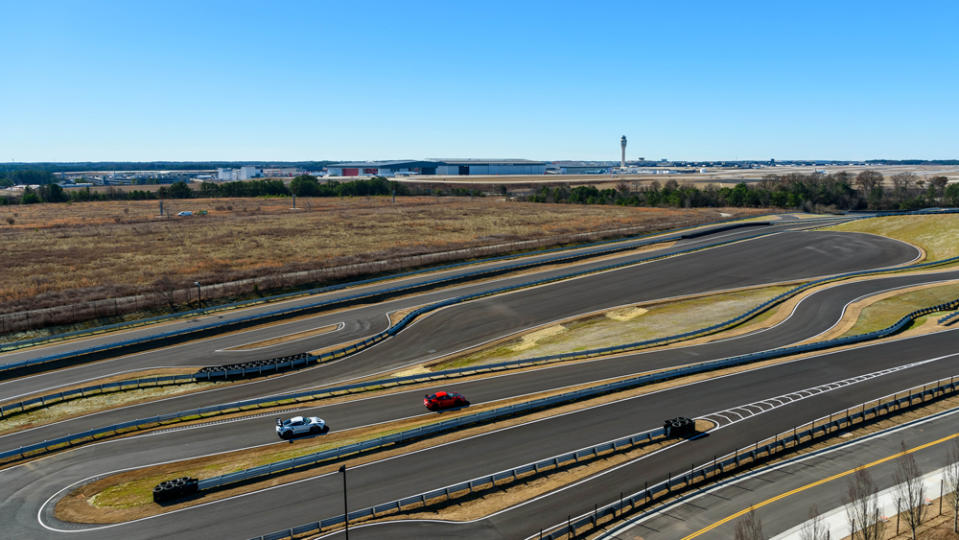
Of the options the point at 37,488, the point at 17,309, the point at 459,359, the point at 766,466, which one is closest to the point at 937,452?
the point at 766,466

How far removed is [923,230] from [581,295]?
6921 cm

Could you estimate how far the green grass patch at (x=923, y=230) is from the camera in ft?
301

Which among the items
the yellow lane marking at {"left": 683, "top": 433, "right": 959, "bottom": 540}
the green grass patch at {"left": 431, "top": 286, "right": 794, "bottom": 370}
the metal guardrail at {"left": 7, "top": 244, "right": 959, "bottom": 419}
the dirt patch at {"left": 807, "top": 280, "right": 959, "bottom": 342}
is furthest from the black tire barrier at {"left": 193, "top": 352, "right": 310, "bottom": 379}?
the dirt patch at {"left": 807, "top": 280, "right": 959, "bottom": 342}

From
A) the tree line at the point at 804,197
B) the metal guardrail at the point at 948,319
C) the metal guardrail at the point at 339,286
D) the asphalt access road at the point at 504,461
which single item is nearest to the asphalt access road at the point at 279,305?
the metal guardrail at the point at 339,286

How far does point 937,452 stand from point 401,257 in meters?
73.9

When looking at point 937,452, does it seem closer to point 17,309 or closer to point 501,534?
point 501,534

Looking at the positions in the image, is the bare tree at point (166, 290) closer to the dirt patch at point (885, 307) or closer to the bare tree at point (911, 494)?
the bare tree at point (911, 494)

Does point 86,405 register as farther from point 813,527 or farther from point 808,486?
point 808,486

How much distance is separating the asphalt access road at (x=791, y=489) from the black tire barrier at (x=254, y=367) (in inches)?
1294

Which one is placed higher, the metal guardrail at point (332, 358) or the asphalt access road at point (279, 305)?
the asphalt access road at point (279, 305)

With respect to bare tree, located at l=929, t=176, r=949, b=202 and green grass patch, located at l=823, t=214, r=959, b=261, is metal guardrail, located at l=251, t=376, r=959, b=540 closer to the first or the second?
green grass patch, located at l=823, t=214, r=959, b=261

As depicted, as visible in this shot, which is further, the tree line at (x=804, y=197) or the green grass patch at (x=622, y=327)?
the tree line at (x=804, y=197)

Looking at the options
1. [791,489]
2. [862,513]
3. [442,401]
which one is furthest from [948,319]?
[442,401]

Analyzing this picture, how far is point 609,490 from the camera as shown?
3027 centimetres
